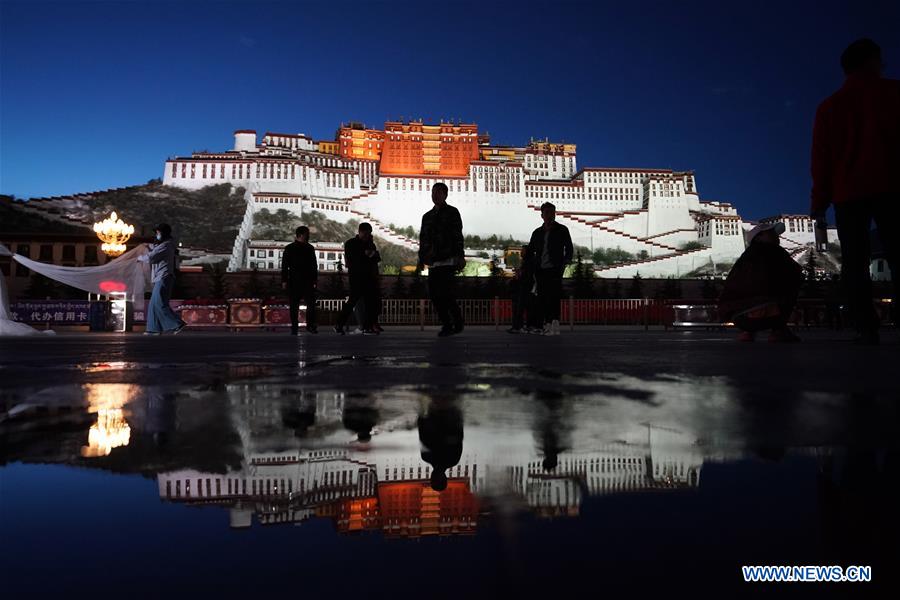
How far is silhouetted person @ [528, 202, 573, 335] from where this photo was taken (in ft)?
25.6

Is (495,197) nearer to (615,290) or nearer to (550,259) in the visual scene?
(615,290)

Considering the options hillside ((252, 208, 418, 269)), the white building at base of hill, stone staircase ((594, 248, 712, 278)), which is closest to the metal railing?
hillside ((252, 208, 418, 269))

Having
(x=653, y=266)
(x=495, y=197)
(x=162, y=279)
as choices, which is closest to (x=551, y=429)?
(x=162, y=279)

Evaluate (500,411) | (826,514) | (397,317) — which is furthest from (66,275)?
(826,514)

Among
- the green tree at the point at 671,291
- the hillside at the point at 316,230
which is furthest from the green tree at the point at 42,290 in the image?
the green tree at the point at 671,291

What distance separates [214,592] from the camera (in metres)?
0.57

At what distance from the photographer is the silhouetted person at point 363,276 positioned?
8883 mm

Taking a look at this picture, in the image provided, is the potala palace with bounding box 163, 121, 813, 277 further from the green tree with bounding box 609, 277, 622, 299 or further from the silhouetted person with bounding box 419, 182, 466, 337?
the silhouetted person with bounding box 419, 182, 466, 337

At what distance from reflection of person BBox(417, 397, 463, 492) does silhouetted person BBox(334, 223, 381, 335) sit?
726 cm

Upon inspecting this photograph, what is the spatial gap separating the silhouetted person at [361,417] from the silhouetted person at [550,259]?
19.9 ft

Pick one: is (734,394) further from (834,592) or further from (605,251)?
(605,251)

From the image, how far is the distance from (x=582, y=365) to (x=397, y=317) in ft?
70.3

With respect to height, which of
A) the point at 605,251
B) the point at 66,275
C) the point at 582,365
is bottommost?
the point at 582,365

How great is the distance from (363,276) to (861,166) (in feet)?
20.0
